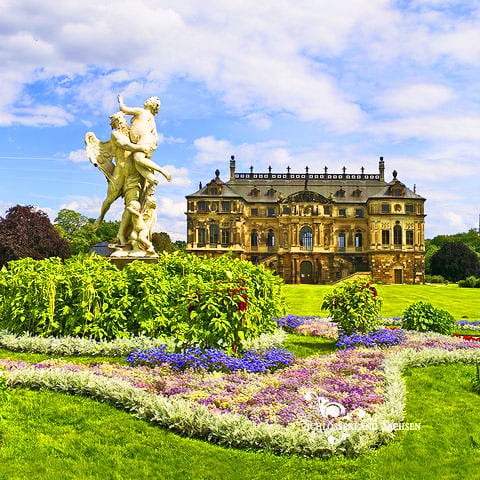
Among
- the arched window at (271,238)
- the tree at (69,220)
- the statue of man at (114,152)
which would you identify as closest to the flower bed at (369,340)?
the statue of man at (114,152)

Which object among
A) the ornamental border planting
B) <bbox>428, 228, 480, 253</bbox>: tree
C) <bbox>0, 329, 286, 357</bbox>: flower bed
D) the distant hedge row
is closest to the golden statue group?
the distant hedge row

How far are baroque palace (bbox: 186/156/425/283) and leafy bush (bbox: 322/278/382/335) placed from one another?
5363 cm

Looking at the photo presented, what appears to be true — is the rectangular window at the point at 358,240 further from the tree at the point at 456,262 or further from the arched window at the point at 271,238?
the tree at the point at 456,262

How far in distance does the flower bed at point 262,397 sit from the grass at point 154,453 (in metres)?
0.19

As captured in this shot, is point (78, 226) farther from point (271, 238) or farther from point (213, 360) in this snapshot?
point (213, 360)

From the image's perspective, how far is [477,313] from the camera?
2705cm

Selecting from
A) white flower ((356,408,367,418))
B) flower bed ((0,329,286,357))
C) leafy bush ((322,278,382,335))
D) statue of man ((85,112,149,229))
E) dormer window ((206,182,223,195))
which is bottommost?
white flower ((356,408,367,418))

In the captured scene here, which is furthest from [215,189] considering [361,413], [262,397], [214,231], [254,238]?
[361,413]

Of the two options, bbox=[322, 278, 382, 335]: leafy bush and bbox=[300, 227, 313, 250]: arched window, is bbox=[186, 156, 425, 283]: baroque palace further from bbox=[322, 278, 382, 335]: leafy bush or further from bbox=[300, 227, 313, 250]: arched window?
bbox=[322, 278, 382, 335]: leafy bush

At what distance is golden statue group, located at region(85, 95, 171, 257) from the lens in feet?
53.1

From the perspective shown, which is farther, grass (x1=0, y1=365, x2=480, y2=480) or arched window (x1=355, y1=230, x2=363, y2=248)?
arched window (x1=355, y1=230, x2=363, y2=248)

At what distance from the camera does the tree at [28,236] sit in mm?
45075

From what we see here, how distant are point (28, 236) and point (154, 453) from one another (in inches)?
1755

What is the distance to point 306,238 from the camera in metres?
70.5
